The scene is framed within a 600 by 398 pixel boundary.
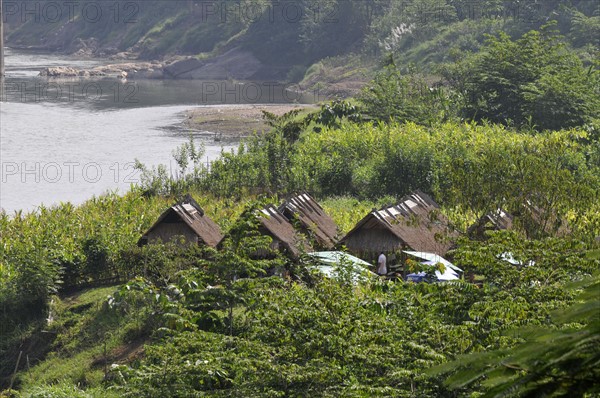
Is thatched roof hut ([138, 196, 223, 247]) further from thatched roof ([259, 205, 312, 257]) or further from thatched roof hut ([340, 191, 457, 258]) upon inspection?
thatched roof hut ([340, 191, 457, 258])

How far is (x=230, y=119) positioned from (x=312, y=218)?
39620 mm

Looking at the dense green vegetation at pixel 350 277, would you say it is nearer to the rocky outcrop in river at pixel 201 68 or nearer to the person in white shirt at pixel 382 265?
the person in white shirt at pixel 382 265

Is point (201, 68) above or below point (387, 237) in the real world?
above

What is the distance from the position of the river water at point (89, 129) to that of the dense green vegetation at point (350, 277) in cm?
563

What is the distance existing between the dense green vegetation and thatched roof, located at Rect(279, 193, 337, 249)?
3.54 feet

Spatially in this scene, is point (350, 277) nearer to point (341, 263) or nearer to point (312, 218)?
point (341, 263)

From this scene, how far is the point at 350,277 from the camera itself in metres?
19.0

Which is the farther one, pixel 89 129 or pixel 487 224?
pixel 89 129

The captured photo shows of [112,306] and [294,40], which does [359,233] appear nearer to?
[112,306]

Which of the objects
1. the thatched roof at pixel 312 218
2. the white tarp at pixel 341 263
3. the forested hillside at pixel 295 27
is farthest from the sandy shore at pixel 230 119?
the white tarp at pixel 341 263

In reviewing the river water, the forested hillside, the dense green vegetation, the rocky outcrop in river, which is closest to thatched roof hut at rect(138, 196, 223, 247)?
the dense green vegetation

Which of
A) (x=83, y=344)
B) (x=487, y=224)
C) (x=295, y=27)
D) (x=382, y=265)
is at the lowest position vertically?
(x=83, y=344)

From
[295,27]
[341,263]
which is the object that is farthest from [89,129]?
[295,27]

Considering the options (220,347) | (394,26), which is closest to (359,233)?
(220,347)
